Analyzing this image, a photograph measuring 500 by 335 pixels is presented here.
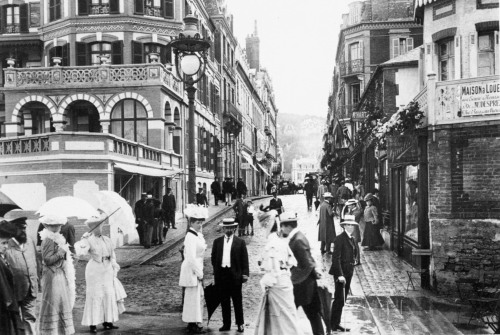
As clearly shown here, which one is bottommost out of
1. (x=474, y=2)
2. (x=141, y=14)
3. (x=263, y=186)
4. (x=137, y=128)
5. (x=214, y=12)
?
(x=263, y=186)

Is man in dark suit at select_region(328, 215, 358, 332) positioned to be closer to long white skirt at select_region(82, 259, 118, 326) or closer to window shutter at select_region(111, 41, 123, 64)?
long white skirt at select_region(82, 259, 118, 326)

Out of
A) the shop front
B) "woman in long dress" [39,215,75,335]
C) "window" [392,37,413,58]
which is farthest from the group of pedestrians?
"window" [392,37,413,58]

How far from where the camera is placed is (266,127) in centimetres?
9119

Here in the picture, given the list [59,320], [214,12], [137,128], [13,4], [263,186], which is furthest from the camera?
[263,186]

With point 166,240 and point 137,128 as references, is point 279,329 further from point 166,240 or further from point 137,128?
point 137,128

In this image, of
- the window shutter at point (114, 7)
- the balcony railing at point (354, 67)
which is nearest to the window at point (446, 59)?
the window shutter at point (114, 7)

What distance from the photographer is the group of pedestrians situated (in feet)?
23.1

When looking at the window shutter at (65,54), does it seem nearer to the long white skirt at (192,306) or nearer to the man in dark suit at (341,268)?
the long white skirt at (192,306)

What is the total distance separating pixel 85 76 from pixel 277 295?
24.4 metres

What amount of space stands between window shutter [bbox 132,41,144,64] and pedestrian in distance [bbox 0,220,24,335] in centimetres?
2537

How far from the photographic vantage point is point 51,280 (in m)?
Result: 8.30

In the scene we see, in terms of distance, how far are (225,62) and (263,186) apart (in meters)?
31.8

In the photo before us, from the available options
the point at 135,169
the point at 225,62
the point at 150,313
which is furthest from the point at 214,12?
the point at 150,313

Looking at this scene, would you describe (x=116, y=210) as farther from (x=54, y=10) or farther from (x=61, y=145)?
(x=54, y=10)
